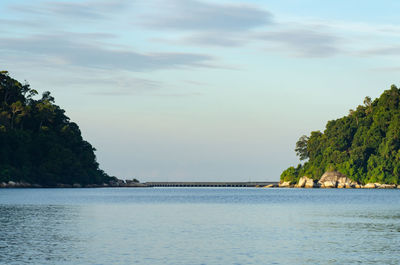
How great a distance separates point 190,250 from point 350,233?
18565mm

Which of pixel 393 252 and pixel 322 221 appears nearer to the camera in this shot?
pixel 393 252

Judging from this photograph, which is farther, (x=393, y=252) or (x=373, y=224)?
(x=373, y=224)

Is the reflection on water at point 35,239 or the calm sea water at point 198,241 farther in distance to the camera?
the reflection on water at point 35,239

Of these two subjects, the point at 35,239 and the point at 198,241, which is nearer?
the point at 198,241

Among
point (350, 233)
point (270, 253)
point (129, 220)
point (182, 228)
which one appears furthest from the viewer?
point (129, 220)

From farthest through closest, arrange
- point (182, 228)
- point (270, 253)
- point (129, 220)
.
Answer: point (129, 220)
point (182, 228)
point (270, 253)

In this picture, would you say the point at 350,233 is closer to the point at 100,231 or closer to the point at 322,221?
the point at 322,221

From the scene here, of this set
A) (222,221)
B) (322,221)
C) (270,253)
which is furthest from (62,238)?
(322,221)

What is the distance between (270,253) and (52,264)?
539 inches

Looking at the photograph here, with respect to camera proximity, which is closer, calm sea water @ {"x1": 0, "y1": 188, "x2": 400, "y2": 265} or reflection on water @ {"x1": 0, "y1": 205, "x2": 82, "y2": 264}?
calm sea water @ {"x1": 0, "y1": 188, "x2": 400, "y2": 265}

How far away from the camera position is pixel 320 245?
46.3 metres

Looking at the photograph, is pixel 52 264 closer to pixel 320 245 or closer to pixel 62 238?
pixel 62 238

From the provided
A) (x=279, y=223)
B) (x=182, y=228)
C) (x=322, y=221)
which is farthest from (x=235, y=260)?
(x=322, y=221)

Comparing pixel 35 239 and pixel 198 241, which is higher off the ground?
pixel 198 241
